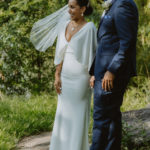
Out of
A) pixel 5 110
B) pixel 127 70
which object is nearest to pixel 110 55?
pixel 127 70

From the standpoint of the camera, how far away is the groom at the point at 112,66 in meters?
2.32

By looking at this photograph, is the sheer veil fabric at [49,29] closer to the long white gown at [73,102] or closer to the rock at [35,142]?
the long white gown at [73,102]

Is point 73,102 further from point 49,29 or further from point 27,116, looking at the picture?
point 27,116

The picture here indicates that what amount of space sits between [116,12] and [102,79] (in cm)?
57

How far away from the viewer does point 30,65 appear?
6703 mm

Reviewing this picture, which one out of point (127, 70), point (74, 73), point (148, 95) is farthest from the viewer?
point (148, 95)

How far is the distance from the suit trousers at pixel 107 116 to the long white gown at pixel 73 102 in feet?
1.02

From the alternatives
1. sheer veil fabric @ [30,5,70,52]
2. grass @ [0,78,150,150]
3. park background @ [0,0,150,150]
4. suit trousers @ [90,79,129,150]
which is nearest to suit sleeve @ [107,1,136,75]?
suit trousers @ [90,79,129,150]

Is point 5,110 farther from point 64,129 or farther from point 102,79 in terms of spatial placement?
point 102,79

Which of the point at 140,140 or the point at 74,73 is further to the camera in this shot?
the point at 140,140

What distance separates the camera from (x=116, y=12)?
2344mm

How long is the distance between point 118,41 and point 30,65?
4479 millimetres

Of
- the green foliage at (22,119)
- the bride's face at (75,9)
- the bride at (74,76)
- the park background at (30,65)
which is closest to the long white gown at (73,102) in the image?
the bride at (74,76)

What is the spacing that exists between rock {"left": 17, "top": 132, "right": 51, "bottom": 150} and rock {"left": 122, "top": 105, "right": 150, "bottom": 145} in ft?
3.55
